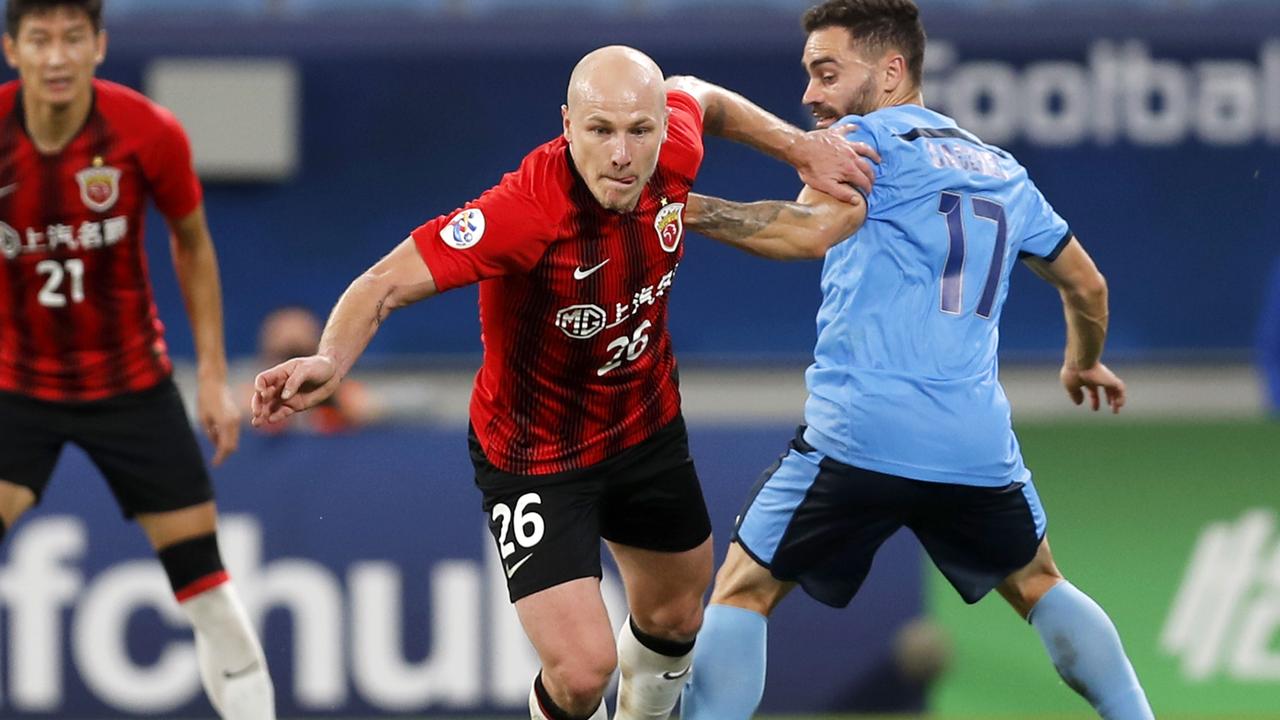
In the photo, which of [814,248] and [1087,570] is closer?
[814,248]

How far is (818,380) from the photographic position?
5336 millimetres

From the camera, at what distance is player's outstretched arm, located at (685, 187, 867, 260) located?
5.08m

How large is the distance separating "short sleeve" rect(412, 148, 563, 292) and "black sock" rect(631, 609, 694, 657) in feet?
4.27

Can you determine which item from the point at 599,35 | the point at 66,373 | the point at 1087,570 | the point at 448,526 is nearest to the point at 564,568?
the point at 66,373

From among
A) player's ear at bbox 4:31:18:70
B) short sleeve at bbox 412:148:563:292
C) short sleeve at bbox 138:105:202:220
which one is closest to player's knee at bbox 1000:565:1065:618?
short sleeve at bbox 412:148:563:292

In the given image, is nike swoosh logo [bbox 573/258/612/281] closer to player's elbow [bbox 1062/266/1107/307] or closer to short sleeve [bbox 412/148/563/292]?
short sleeve [bbox 412/148/563/292]

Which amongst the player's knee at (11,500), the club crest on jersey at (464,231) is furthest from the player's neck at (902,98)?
the player's knee at (11,500)

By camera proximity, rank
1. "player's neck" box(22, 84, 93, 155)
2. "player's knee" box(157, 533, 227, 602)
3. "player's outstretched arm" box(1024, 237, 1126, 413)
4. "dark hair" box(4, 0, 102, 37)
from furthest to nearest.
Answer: "player's knee" box(157, 533, 227, 602) < "player's neck" box(22, 84, 93, 155) < "dark hair" box(4, 0, 102, 37) < "player's outstretched arm" box(1024, 237, 1126, 413)

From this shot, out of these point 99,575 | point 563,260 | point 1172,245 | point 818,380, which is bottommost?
point 99,575

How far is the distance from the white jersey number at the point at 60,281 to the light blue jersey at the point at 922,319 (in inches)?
88.2

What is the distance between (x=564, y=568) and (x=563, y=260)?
83cm

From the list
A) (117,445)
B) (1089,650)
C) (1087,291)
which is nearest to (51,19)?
(117,445)

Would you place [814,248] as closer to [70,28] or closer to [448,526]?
[70,28]

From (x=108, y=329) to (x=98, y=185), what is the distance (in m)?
0.44
